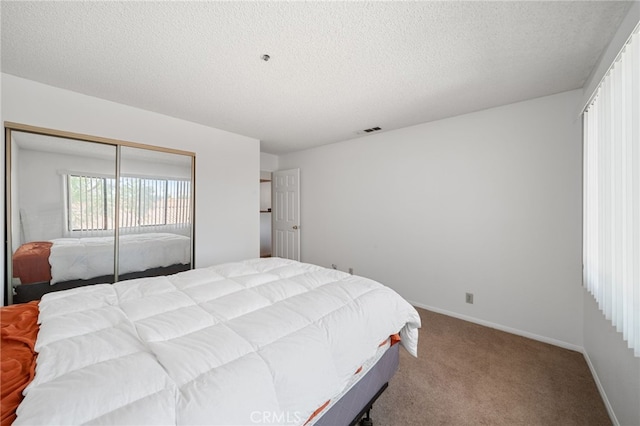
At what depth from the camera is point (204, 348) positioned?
38.2 inches

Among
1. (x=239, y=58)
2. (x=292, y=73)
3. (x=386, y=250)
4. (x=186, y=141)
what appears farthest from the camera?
(x=386, y=250)

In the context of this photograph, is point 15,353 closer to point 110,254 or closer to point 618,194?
point 110,254

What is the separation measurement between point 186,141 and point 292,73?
6.11ft

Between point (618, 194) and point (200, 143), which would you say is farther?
point (200, 143)

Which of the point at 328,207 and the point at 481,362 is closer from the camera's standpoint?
the point at 481,362

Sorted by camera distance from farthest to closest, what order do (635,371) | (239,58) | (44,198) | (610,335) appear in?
1. (44,198)
2. (239,58)
3. (610,335)
4. (635,371)

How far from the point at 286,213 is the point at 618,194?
4235mm

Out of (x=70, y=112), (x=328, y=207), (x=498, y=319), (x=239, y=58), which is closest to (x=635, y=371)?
(x=498, y=319)

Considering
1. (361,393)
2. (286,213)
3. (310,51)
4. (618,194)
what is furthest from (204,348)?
(286,213)

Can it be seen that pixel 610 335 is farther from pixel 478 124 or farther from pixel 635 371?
pixel 478 124

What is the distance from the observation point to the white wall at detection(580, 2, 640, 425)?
1273 mm

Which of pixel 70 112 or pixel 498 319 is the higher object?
pixel 70 112

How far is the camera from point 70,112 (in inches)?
92.4

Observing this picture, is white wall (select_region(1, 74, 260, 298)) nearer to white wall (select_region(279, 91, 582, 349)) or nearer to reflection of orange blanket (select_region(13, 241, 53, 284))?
reflection of orange blanket (select_region(13, 241, 53, 284))
